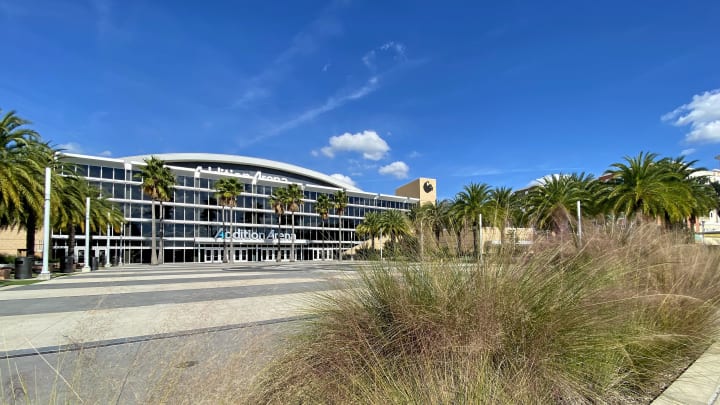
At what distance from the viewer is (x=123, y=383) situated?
113 inches

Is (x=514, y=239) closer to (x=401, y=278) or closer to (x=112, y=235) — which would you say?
(x=401, y=278)

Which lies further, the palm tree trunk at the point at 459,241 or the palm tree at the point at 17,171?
the palm tree at the point at 17,171

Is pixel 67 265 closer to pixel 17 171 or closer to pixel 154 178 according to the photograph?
pixel 17 171

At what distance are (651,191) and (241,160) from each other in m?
73.8

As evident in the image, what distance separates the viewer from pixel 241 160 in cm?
8219

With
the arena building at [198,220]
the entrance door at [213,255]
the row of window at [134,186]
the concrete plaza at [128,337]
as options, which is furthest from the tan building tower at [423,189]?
the concrete plaza at [128,337]

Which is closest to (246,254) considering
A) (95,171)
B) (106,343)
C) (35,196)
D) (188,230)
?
(188,230)

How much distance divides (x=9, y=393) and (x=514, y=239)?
16.6ft

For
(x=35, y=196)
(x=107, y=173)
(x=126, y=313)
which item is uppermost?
(x=107, y=173)

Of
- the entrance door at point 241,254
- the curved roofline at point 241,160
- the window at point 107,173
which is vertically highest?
the curved roofline at point 241,160

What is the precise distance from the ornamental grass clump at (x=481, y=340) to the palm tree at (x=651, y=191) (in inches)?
837

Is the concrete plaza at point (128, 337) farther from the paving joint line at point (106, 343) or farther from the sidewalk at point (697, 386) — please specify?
the sidewalk at point (697, 386)

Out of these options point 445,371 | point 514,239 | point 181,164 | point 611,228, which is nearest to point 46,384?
point 445,371

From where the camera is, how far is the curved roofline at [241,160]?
74188 millimetres
